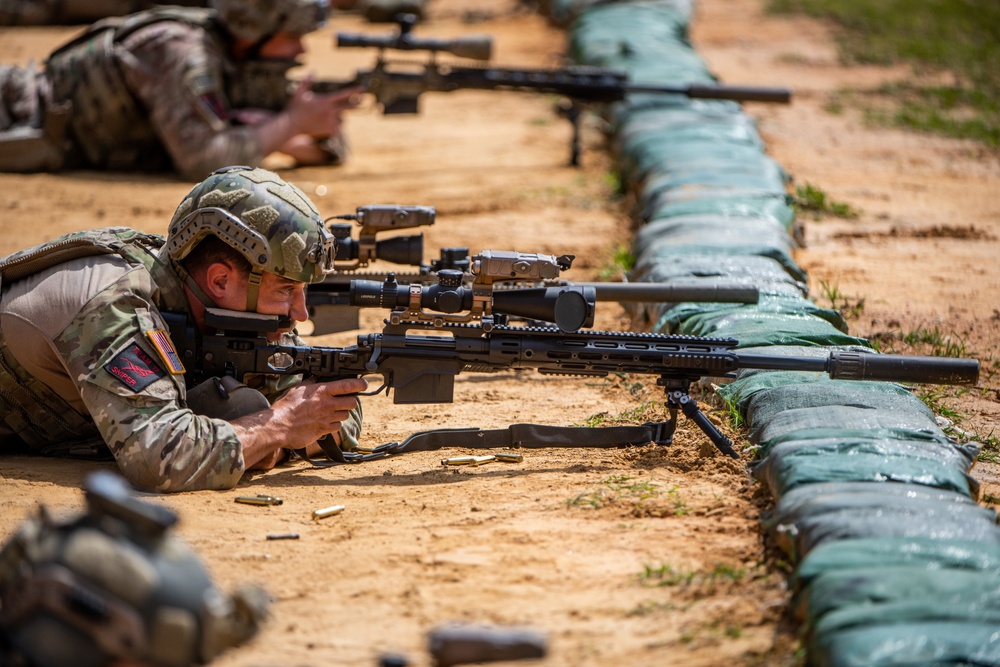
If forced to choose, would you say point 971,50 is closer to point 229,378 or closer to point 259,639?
point 229,378

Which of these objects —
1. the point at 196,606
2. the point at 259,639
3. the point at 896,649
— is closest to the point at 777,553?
the point at 896,649

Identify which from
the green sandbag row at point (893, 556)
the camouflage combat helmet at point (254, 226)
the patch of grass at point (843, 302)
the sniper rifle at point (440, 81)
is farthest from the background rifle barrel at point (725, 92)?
the green sandbag row at point (893, 556)

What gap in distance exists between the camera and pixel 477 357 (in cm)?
489

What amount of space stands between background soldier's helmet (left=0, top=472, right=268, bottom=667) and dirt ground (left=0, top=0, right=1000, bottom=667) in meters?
0.81

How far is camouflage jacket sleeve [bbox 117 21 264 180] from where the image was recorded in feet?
29.3

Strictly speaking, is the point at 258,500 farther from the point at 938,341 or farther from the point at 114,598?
the point at 938,341

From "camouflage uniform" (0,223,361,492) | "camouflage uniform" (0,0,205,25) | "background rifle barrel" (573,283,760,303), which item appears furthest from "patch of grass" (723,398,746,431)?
"camouflage uniform" (0,0,205,25)

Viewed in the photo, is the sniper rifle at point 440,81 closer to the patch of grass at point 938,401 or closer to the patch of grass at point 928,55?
the patch of grass at point 928,55

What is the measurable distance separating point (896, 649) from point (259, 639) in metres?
1.77

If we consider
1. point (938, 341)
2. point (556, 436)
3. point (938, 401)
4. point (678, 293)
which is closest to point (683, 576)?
point (556, 436)

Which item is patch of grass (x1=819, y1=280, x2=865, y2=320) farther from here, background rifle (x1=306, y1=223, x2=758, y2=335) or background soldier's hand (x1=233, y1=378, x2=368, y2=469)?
background soldier's hand (x1=233, y1=378, x2=368, y2=469)

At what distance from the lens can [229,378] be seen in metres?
4.79

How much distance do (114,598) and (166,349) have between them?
201 cm

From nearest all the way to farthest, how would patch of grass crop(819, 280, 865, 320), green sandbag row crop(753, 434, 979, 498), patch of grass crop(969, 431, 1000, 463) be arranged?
1. green sandbag row crop(753, 434, 979, 498)
2. patch of grass crop(969, 431, 1000, 463)
3. patch of grass crop(819, 280, 865, 320)
